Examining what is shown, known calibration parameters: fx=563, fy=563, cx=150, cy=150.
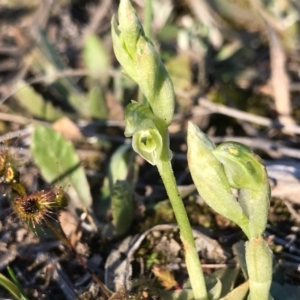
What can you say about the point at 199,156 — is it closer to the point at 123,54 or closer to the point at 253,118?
the point at 123,54

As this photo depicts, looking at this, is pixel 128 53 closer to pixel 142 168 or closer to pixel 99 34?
pixel 142 168

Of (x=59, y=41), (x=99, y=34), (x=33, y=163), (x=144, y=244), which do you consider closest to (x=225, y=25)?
(x=99, y=34)

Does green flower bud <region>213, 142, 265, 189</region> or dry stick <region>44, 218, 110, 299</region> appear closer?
green flower bud <region>213, 142, 265, 189</region>

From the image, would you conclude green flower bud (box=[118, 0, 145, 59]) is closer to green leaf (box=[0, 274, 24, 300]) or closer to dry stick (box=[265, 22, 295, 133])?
green leaf (box=[0, 274, 24, 300])

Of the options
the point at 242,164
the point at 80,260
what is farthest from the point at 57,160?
the point at 242,164

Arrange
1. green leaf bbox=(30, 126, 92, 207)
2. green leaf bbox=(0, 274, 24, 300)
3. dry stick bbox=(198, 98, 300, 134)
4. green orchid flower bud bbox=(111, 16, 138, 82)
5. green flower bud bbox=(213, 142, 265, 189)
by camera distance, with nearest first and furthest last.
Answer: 1. green flower bud bbox=(213, 142, 265, 189)
2. green orchid flower bud bbox=(111, 16, 138, 82)
3. green leaf bbox=(0, 274, 24, 300)
4. green leaf bbox=(30, 126, 92, 207)
5. dry stick bbox=(198, 98, 300, 134)

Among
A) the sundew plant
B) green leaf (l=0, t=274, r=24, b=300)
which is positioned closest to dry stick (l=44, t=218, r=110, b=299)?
green leaf (l=0, t=274, r=24, b=300)

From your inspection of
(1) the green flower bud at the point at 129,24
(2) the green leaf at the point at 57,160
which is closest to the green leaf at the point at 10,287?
(2) the green leaf at the point at 57,160
